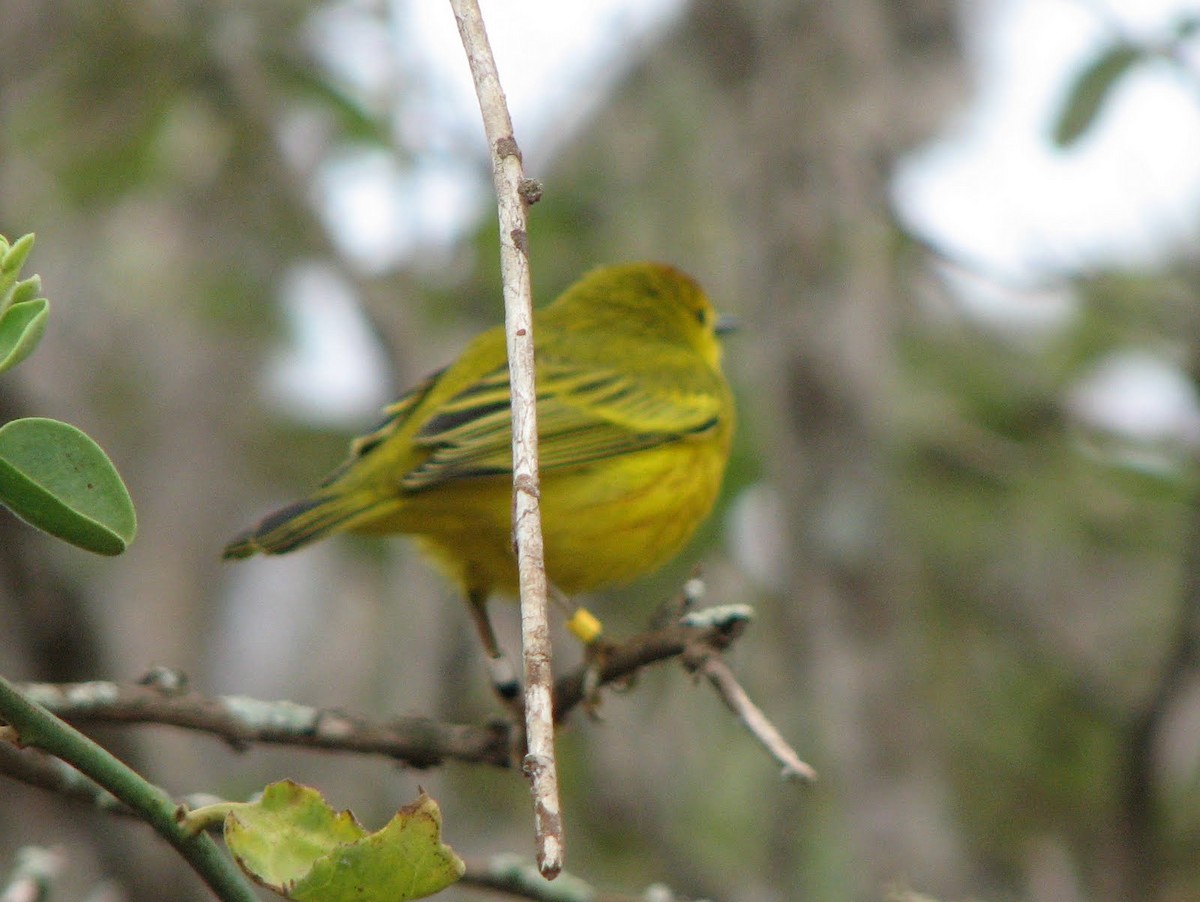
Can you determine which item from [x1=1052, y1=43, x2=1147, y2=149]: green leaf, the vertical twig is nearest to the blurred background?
[x1=1052, y1=43, x2=1147, y2=149]: green leaf

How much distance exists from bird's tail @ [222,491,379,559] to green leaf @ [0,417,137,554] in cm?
189

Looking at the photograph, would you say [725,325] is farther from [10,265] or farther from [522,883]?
[10,265]

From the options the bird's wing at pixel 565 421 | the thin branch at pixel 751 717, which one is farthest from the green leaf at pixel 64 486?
the bird's wing at pixel 565 421

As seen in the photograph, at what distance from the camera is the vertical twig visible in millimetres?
1274

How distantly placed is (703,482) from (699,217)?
3.13 metres

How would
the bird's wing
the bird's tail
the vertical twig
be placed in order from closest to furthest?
the vertical twig < the bird's tail < the bird's wing

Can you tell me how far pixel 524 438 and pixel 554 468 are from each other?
8.11 feet

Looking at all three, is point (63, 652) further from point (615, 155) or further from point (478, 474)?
point (615, 155)

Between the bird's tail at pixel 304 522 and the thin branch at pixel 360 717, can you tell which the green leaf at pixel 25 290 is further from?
the bird's tail at pixel 304 522

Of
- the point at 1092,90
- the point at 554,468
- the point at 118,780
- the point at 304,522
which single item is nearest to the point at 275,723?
the point at 304,522

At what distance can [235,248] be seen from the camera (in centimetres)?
752

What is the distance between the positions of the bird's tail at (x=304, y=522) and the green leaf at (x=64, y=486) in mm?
1886

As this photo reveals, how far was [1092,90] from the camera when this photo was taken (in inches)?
166

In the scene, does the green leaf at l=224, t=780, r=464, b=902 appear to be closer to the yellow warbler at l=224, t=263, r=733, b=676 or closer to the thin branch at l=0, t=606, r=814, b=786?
the thin branch at l=0, t=606, r=814, b=786
